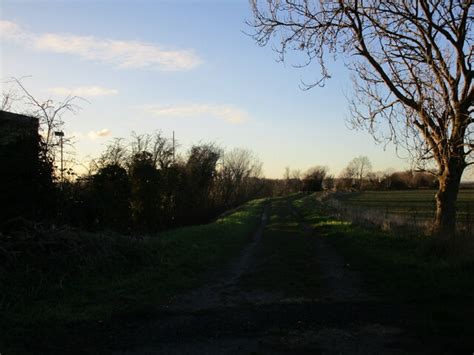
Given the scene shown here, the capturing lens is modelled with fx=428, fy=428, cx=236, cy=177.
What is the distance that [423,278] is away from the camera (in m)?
9.09

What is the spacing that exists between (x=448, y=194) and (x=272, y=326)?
10.6 m

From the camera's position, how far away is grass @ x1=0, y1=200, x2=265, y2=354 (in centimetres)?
618

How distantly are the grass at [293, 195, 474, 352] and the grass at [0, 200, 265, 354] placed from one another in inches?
163

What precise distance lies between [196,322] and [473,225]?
10113 mm

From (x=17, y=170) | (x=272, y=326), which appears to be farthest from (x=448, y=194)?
(x=17, y=170)

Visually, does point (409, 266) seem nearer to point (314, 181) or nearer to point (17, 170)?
point (17, 170)

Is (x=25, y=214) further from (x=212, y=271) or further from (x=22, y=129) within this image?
(x=212, y=271)

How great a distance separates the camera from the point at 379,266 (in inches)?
431

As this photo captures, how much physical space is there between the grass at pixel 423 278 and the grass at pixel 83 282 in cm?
415

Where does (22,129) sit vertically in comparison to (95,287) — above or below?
above

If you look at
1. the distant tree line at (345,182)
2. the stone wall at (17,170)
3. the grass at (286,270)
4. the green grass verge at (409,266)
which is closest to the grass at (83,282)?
the grass at (286,270)

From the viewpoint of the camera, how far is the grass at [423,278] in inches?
239

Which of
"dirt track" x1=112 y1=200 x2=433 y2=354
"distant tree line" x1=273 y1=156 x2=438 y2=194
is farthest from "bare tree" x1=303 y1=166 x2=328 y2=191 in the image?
"dirt track" x1=112 y1=200 x2=433 y2=354

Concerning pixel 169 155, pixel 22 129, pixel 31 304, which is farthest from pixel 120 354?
pixel 169 155
